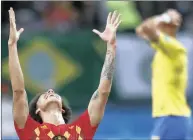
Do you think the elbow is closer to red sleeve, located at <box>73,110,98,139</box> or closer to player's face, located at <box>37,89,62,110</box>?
player's face, located at <box>37,89,62,110</box>

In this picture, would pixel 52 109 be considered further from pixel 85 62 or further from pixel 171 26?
pixel 85 62

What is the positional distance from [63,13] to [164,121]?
26.3 ft

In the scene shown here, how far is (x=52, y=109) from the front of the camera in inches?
288

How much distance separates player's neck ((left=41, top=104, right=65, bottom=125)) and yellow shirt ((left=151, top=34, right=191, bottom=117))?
2.14 metres

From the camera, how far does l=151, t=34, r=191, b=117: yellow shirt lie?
9.19 meters

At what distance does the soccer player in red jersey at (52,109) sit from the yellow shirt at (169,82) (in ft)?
6.41

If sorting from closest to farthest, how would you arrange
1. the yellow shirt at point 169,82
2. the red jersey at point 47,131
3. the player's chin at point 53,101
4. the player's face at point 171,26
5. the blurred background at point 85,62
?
the red jersey at point 47,131 < the player's chin at point 53,101 < the yellow shirt at point 169,82 < the player's face at point 171,26 < the blurred background at point 85,62

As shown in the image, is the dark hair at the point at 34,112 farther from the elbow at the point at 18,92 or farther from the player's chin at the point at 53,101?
the elbow at the point at 18,92

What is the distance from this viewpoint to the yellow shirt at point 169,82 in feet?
30.1

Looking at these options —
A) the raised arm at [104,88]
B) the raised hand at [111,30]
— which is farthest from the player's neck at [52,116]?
the raised hand at [111,30]

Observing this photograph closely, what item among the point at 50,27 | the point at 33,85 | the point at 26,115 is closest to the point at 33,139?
the point at 26,115

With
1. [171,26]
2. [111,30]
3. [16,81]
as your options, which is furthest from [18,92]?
[171,26]

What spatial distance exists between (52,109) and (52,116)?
0.24ft

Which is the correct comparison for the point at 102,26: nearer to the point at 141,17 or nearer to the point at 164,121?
the point at 141,17
